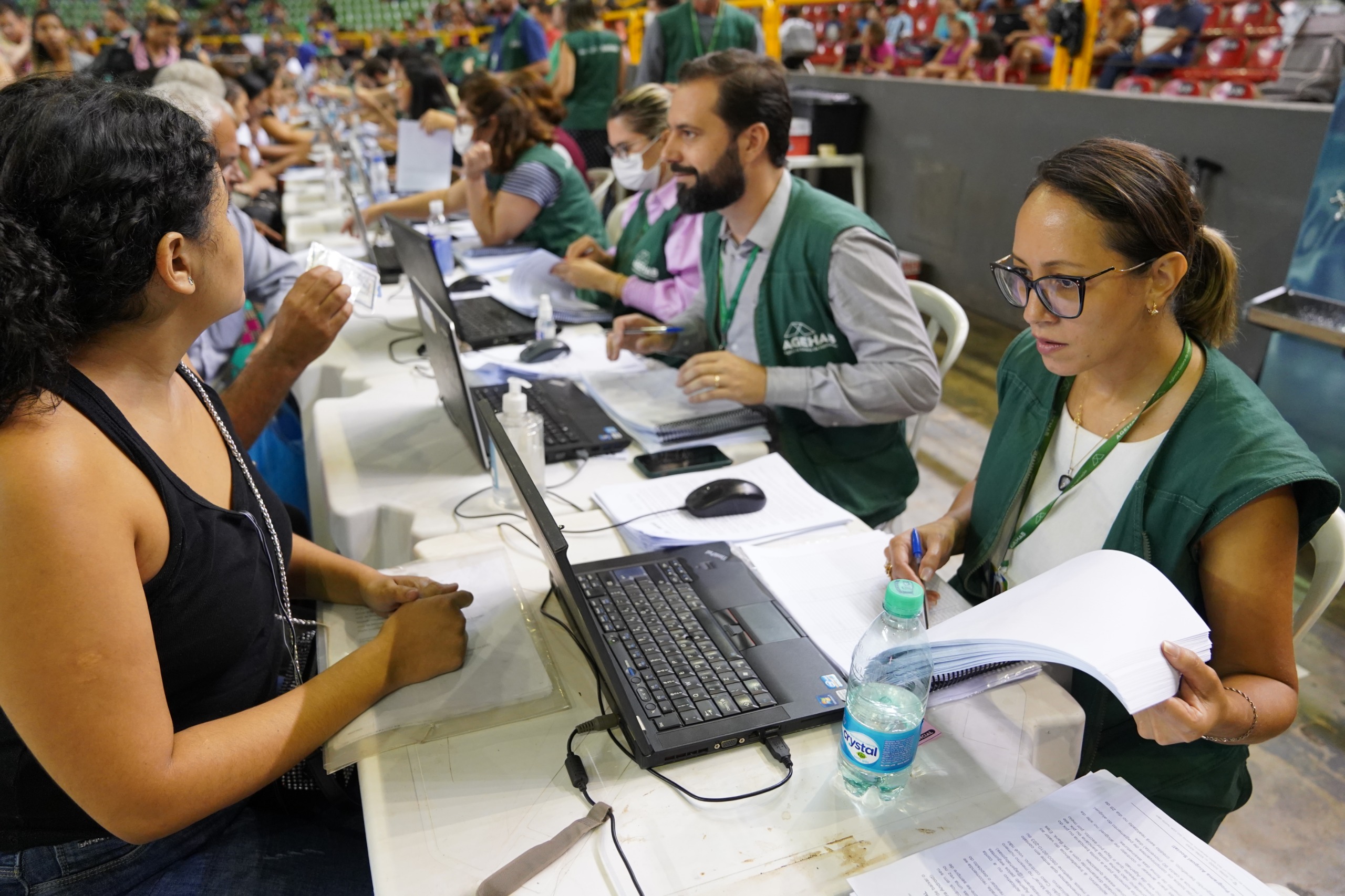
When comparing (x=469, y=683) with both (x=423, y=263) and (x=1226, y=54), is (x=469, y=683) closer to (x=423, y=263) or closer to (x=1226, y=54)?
(x=423, y=263)

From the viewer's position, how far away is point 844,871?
0.77 metres

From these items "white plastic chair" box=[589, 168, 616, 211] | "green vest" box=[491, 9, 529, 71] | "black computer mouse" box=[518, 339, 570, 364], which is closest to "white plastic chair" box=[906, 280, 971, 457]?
"black computer mouse" box=[518, 339, 570, 364]

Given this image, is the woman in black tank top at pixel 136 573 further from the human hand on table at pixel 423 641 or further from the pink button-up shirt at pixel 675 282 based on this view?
the pink button-up shirt at pixel 675 282

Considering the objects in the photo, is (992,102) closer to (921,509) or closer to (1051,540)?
(921,509)

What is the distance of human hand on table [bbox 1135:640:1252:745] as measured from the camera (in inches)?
31.0

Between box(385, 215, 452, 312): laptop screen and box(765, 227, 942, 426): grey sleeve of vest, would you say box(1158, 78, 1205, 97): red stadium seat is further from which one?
box(385, 215, 452, 312): laptop screen

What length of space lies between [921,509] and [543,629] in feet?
6.93

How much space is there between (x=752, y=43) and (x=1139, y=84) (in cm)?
219

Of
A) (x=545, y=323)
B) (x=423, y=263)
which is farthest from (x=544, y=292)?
(x=423, y=263)

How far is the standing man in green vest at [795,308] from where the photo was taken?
5.80ft

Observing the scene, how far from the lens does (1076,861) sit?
764 millimetres

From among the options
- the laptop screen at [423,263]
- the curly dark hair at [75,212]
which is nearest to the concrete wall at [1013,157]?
the laptop screen at [423,263]

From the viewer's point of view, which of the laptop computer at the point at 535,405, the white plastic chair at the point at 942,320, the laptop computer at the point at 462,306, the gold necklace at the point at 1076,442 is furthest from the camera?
the white plastic chair at the point at 942,320

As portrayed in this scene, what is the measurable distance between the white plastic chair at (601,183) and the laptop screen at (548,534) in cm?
282
